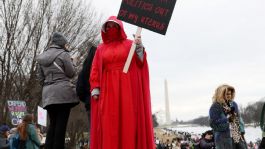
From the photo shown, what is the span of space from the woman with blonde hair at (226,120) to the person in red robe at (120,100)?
2.57m

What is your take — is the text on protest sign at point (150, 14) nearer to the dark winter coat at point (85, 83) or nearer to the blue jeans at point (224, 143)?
the dark winter coat at point (85, 83)

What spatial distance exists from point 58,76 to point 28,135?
130 inches

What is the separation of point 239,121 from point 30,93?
1962 cm

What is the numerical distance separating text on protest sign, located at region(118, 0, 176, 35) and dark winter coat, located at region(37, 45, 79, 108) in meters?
1.28

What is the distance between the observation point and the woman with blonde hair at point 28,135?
10.3 meters

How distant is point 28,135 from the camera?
10414 millimetres

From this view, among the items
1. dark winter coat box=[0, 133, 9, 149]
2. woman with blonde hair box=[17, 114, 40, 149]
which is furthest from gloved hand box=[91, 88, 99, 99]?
dark winter coat box=[0, 133, 9, 149]

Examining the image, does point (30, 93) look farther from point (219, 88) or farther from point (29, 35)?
point (219, 88)

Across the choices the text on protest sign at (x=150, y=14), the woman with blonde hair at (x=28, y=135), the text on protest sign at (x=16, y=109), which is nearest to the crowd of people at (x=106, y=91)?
the text on protest sign at (x=150, y=14)

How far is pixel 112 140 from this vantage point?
6441 mm

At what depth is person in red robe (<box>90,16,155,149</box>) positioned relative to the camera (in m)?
6.49

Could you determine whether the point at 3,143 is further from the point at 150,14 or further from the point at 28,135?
the point at 150,14

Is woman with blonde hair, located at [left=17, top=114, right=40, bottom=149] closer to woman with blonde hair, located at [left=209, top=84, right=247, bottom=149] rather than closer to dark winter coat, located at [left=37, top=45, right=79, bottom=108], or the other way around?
dark winter coat, located at [left=37, top=45, right=79, bottom=108]

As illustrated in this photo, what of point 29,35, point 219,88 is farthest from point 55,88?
point 29,35
